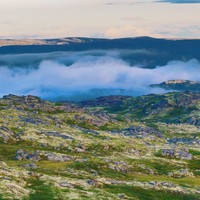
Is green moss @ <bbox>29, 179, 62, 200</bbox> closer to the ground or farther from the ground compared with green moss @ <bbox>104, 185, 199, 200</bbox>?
farther from the ground

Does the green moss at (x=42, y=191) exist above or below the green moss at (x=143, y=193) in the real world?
above

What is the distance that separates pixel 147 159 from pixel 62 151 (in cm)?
3812

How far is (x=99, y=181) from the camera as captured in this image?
127500 millimetres

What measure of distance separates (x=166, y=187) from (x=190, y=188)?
9.11 metres

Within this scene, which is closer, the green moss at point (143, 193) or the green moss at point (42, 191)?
the green moss at point (42, 191)

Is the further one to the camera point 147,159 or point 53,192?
point 147,159

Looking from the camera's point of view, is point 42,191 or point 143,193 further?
point 143,193

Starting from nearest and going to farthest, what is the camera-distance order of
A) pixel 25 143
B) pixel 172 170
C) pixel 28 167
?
pixel 28 167
pixel 172 170
pixel 25 143

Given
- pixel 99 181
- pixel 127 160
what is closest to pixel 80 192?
pixel 99 181

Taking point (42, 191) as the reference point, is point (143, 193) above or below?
below

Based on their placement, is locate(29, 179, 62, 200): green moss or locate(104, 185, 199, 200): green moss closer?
locate(29, 179, 62, 200): green moss

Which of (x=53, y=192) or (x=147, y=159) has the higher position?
(x=53, y=192)

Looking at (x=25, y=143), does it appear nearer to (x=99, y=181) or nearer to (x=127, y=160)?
(x=127, y=160)

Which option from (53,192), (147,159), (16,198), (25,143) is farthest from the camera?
(25,143)
